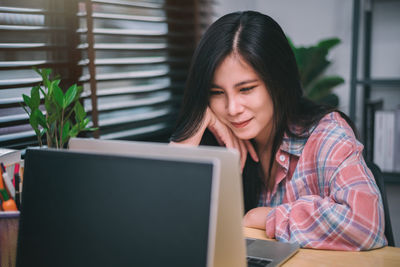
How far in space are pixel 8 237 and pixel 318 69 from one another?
2074mm

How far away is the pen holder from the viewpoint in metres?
0.83

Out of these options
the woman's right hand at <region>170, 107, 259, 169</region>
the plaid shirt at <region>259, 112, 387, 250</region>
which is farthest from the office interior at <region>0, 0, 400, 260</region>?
the plaid shirt at <region>259, 112, 387, 250</region>

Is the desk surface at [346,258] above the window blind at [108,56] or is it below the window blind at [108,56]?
below

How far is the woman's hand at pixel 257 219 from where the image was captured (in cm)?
117

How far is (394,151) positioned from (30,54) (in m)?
1.75

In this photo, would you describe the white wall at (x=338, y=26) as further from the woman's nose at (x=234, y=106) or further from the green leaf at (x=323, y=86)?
the woman's nose at (x=234, y=106)

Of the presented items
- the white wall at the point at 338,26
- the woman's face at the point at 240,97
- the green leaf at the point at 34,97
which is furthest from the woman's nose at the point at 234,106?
the white wall at the point at 338,26

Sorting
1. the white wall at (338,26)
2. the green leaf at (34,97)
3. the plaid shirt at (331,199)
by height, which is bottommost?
the plaid shirt at (331,199)

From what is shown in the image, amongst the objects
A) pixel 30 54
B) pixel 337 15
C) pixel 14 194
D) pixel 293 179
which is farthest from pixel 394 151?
pixel 14 194

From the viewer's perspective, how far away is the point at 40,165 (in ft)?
2.59

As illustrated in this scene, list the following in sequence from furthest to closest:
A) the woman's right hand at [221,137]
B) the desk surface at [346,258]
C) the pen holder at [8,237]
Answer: the woman's right hand at [221,137] → the desk surface at [346,258] → the pen holder at [8,237]

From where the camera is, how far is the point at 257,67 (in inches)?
50.5

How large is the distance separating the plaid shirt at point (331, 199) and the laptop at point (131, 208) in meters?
0.37

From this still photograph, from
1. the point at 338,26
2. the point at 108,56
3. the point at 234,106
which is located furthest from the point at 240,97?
the point at 338,26
